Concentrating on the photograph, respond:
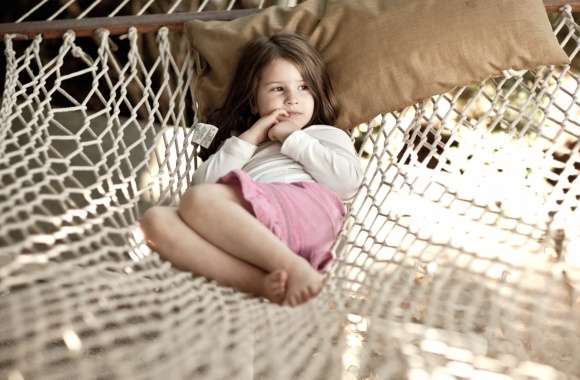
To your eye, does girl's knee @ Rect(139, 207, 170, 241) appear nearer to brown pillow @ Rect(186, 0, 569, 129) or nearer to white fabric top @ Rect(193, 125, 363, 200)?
white fabric top @ Rect(193, 125, 363, 200)

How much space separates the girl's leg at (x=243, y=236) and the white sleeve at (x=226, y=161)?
0.29 metres

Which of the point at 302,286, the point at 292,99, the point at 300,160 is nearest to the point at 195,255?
the point at 302,286

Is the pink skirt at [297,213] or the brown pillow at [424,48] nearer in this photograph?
the pink skirt at [297,213]

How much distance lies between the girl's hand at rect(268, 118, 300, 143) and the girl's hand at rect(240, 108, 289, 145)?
0.01m

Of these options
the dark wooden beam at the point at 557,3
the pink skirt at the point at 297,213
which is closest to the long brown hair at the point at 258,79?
the pink skirt at the point at 297,213

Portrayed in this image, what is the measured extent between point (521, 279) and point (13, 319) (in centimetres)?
67

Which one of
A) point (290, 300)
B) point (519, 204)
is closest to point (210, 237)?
point (290, 300)

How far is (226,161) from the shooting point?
1.42 meters

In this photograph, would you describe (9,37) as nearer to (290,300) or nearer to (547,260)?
(290,300)

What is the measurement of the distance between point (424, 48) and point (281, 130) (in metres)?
0.37

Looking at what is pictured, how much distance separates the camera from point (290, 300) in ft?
3.14

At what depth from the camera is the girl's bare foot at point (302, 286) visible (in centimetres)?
96

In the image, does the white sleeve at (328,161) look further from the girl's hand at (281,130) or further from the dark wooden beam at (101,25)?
the dark wooden beam at (101,25)

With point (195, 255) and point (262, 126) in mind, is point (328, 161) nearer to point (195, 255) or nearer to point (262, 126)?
point (262, 126)
